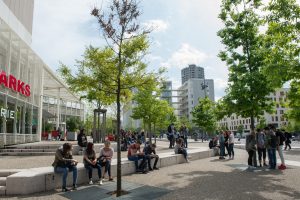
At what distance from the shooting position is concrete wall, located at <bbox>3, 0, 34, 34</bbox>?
21.0m

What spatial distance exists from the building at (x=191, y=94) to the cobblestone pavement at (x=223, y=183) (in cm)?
10977

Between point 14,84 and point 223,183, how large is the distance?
16.0 metres

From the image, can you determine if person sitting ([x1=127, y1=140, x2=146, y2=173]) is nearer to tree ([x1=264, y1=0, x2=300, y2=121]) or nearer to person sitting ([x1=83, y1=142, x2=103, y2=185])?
person sitting ([x1=83, y1=142, x2=103, y2=185])

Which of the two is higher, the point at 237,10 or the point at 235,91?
the point at 237,10

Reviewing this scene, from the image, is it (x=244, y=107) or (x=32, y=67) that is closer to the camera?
(x=244, y=107)

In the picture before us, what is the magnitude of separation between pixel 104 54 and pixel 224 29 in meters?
7.54

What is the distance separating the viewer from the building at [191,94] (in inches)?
4953

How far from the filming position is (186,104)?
133 metres

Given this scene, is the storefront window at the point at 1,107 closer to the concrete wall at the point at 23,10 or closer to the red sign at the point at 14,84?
the red sign at the point at 14,84

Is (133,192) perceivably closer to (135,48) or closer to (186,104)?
(135,48)

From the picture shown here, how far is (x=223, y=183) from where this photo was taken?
874cm

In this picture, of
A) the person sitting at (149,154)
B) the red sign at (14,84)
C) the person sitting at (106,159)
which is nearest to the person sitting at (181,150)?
the person sitting at (149,154)

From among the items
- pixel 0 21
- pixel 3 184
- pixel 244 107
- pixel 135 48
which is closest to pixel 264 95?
pixel 244 107

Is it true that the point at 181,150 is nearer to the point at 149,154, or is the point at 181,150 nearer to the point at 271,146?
the point at 149,154
